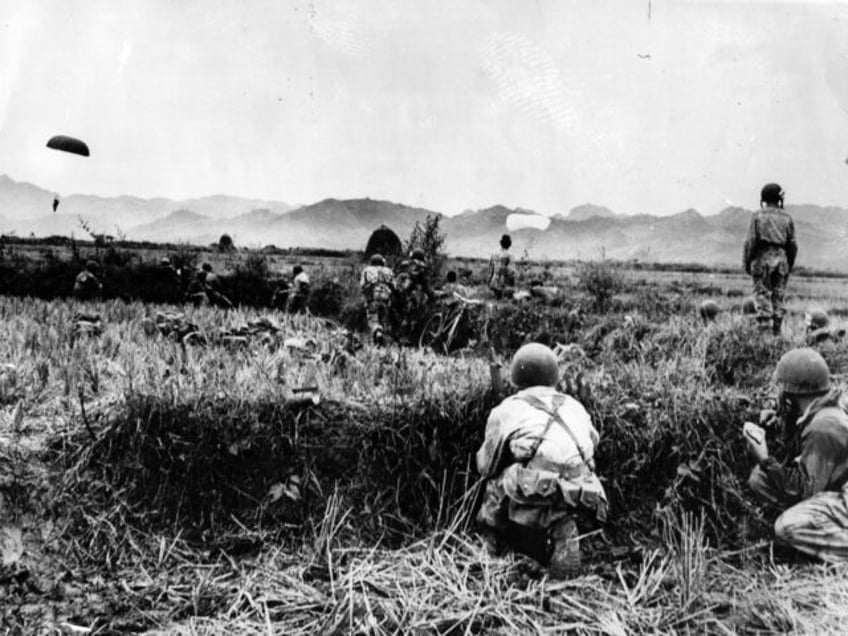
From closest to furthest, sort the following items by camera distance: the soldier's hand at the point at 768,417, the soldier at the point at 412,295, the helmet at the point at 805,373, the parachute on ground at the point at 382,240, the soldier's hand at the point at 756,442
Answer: the helmet at the point at 805,373 → the soldier's hand at the point at 756,442 → the soldier's hand at the point at 768,417 → the soldier at the point at 412,295 → the parachute on ground at the point at 382,240

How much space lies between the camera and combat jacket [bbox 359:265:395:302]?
9.87 m

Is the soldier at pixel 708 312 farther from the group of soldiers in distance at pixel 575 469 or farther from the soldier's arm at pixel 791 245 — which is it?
the group of soldiers in distance at pixel 575 469

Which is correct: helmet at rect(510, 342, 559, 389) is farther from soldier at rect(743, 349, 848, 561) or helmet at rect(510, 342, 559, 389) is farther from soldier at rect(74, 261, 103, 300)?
soldier at rect(74, 261, 103, 300)

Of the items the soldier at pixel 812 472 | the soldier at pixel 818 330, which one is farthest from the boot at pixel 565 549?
the soldier at pixel 818 330

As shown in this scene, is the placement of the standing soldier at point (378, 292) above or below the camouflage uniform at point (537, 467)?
above

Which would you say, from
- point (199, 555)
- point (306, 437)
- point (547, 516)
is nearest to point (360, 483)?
point (306, 437)

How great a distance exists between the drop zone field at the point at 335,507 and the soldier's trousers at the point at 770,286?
391cm

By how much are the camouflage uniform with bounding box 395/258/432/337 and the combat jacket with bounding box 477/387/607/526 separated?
229 inches

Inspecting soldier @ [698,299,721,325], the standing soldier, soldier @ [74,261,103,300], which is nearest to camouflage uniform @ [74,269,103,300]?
soldier @ [74,261,103,300]

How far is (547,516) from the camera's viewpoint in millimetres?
3770

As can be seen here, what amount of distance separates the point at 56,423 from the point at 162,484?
81 centimetres

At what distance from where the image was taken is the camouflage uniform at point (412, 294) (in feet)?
32.2

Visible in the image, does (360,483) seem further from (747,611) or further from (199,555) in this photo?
(747,611)

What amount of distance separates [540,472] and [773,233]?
6.88 m
